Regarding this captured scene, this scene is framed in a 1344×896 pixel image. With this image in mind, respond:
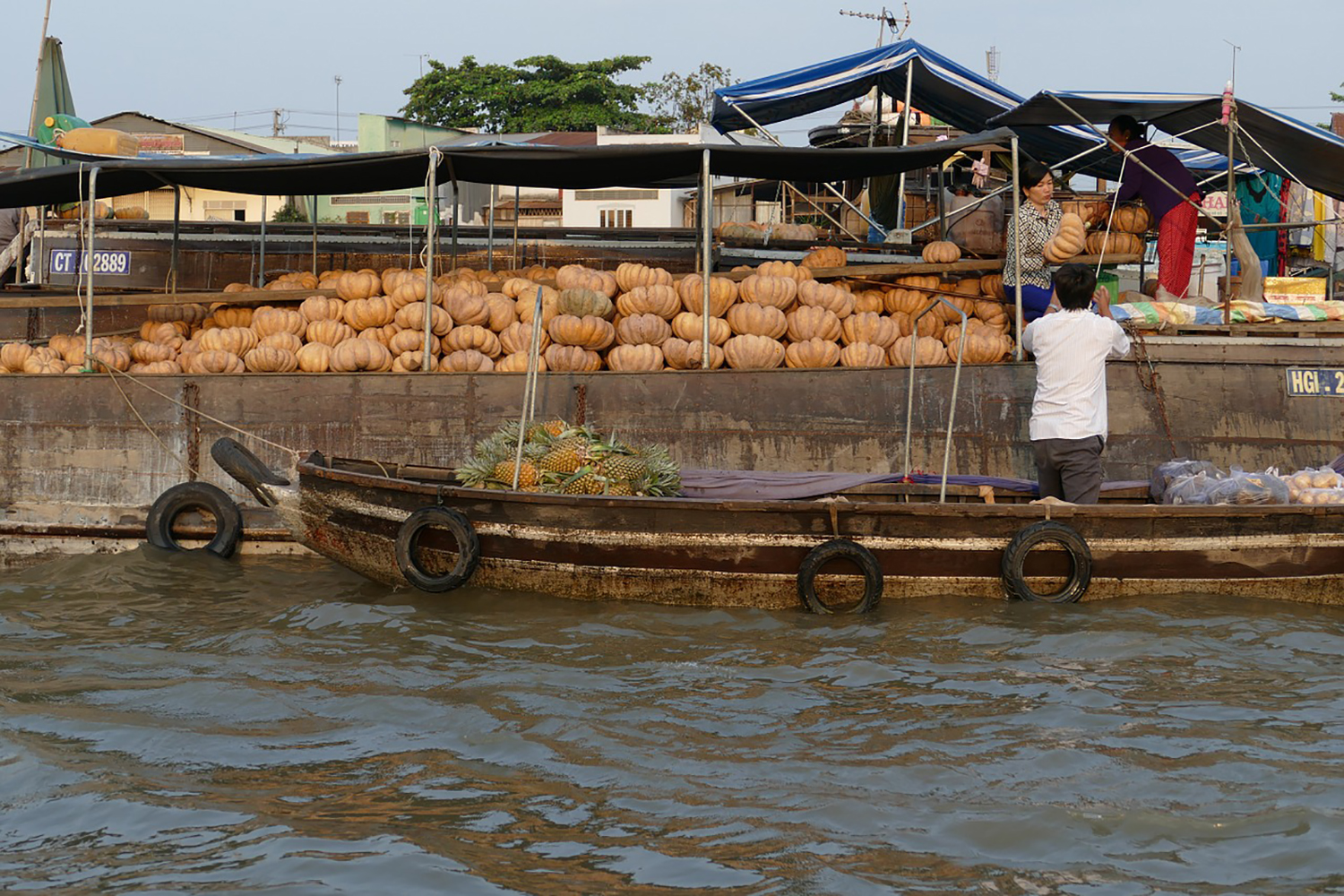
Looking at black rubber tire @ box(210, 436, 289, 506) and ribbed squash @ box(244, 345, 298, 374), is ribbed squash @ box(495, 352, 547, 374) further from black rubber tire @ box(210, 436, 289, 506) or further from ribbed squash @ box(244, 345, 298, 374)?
black rubber tire @ box(210, 436, 289, 506)

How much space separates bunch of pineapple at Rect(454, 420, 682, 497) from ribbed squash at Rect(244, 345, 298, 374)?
2.42m

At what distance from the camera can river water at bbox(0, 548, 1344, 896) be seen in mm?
4730

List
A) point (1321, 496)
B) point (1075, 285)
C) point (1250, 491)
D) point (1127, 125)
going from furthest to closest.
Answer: point (1127, 125) < point (1321, 496) < point (1250, 491) < point (1075, 285)

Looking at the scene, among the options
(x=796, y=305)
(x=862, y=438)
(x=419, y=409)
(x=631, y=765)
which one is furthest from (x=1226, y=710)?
(x=419, y=409)

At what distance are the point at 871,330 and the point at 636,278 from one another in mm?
1982

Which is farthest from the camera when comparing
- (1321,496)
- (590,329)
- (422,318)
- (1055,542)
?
(422,318)

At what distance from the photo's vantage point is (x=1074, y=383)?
818 cm

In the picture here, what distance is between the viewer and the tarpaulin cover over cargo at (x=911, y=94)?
13.6 metres

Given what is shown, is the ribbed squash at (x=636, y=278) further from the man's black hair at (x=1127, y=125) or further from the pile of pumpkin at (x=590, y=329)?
the man's black hair at (x=1127, y=125)

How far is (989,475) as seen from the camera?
9.80 m

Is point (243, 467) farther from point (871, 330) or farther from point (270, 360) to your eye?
point (871, 330)

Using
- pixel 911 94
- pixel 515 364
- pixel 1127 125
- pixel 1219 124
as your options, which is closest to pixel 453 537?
pixel 515 364

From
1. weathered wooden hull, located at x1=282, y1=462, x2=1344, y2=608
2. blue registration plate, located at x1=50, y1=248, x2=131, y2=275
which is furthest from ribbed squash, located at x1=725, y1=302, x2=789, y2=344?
blue registration plate, located at x1=50, y1=248, x2=131, y2=275

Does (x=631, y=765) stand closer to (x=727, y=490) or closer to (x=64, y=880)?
(x=64, y=880)
